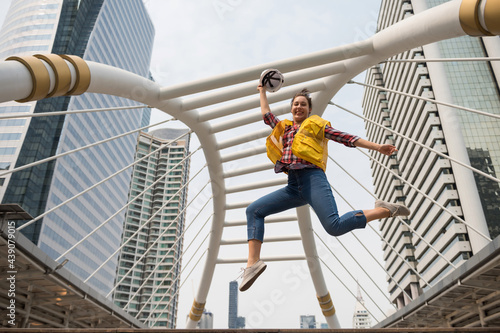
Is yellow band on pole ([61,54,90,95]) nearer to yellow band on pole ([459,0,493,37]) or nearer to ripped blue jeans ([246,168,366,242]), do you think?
ripped blue jeans ([246,168,366,242])

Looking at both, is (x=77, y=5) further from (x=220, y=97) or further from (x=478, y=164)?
(x=220, y=97)

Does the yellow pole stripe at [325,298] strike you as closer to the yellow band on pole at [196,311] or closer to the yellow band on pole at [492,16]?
the yellow band on pole at [196,311]

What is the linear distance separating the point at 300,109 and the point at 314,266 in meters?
14.6

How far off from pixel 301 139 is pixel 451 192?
211ft

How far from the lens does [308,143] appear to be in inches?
187

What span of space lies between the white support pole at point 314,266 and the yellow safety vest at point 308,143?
12.0 meters

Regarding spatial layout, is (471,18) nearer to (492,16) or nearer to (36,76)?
(492,16)

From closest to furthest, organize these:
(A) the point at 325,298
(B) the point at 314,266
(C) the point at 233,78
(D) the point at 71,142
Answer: (C) the point at 233,78, (B) the point at 314,266, (A) the point at 325,298, (D) the point at 71,142

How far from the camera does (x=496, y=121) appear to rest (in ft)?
214

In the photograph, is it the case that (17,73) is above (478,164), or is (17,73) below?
below

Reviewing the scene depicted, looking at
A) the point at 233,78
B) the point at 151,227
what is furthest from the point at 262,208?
the point at 151,227

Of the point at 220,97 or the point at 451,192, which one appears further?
the point at 451,192

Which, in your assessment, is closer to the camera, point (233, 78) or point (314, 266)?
point (233, 78)

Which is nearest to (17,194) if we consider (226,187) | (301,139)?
(226,187)
